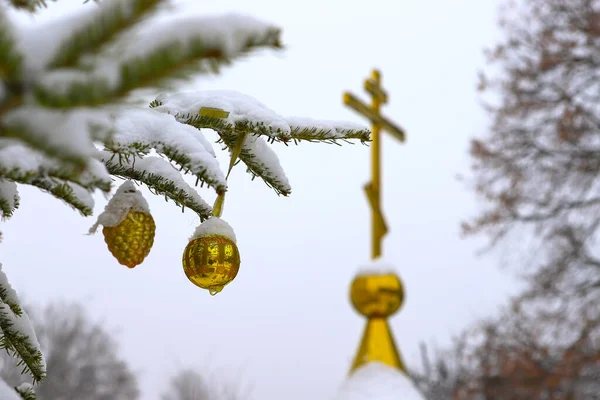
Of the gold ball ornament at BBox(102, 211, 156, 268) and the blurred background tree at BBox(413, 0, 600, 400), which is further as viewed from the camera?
the blurred background tree at BBox(413, 0, 600, 400)

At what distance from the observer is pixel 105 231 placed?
1258 millimetres

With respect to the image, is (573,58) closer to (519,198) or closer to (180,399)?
(519,198)

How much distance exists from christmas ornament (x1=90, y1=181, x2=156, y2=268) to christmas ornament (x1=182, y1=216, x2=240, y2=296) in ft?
0.26

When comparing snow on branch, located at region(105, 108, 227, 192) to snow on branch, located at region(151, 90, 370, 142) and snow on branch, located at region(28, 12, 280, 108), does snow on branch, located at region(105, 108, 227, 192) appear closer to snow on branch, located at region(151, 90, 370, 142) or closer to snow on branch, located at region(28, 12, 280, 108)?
snow on branch, located at region(151, 90, 370, 142)

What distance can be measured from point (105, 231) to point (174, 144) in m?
0.27

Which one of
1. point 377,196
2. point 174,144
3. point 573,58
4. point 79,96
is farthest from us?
point 573,58

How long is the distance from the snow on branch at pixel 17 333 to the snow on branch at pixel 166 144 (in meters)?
0.41

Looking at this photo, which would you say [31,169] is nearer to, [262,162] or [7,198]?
[7,198]

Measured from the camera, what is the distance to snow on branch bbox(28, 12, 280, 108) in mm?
471

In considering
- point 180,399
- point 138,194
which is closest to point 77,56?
point 138,194

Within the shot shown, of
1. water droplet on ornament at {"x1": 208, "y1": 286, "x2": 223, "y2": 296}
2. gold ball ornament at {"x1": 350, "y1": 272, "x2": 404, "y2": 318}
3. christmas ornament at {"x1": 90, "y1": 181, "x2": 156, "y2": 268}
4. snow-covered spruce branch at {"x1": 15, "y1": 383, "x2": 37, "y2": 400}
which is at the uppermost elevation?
gold ball ornament at {"x1": 350, "y1": 272, "x2": 404, "y2": 318}

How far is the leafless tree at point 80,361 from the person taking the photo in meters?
18.1

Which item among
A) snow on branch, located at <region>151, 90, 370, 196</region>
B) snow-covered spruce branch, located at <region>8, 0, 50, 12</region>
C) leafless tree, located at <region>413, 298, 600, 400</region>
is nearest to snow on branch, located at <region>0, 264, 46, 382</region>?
snow on branch, located at <region>151, 90, 370, 196</region>

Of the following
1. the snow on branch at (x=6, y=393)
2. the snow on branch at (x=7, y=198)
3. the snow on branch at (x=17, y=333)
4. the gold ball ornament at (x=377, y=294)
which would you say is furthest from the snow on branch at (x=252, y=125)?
the gold ball ornament at (x=377, y=294)
